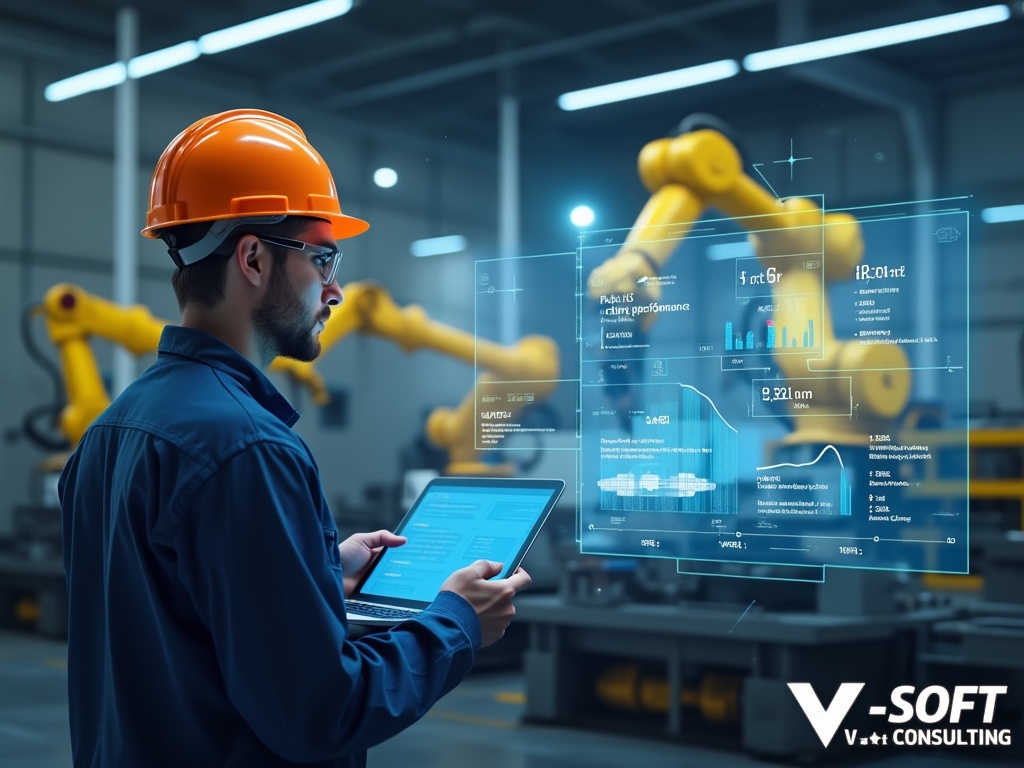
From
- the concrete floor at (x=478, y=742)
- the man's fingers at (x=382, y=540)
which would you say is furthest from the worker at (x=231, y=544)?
the concrete floor at (x=478, y=742)

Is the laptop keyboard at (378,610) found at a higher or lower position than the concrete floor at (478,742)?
higher

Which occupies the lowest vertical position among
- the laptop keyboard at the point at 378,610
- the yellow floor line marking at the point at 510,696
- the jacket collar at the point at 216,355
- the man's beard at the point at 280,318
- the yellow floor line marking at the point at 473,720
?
the yellow floor line marking at the point at 510,696

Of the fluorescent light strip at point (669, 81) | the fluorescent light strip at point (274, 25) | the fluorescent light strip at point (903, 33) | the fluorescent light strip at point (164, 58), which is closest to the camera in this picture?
the fluorescent light strip at point (903, 33)

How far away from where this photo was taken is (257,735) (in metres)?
1.33

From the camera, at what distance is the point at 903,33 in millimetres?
2957

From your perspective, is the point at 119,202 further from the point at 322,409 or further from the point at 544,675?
the point at 544,675

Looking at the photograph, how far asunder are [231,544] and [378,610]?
55 centimetres

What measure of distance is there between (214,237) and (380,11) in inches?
124

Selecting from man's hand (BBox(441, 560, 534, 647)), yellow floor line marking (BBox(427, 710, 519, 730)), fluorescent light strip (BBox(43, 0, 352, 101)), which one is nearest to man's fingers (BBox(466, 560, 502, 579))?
man's hand (BBox(441, 560, 534, 647))

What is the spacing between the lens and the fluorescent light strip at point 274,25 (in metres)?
4.44

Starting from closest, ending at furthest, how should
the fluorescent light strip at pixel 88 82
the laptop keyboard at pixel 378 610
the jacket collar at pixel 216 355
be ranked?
the jacket collar at pixel 216 355 < the laptop keyboard at pixel 378 610 < the fluorescent light strip at pixel 88 82

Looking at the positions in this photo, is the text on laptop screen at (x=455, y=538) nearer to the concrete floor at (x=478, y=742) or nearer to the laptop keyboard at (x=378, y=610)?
the laptop keyboard at (x=378, y=610)

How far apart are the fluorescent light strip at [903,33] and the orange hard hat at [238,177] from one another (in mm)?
1884

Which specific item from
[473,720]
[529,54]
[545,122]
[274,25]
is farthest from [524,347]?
[274,25]
